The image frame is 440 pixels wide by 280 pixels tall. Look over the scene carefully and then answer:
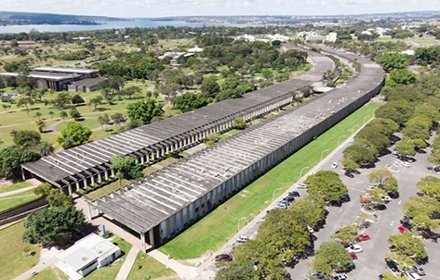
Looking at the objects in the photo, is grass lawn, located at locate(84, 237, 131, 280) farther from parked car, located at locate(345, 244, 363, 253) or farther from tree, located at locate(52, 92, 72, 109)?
tree, located at locate(52, 92, 72, 109)

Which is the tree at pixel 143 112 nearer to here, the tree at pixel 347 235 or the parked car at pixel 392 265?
the tree at pixel 347 235

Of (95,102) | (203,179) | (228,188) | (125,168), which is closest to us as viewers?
(203,179)

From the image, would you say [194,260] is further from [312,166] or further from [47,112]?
[47,112]

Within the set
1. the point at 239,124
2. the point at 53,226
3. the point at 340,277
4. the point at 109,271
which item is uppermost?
the point at 53,226

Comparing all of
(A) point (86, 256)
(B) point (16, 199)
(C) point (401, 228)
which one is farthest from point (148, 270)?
(C) point (401, 228)

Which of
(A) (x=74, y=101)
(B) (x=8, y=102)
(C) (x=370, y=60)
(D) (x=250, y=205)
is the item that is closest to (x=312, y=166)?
(D) (x=250, y=205)

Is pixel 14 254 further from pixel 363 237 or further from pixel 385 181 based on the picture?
pixel 385 181

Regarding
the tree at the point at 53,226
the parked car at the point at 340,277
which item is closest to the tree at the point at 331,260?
the parked car at the point at 340,277
